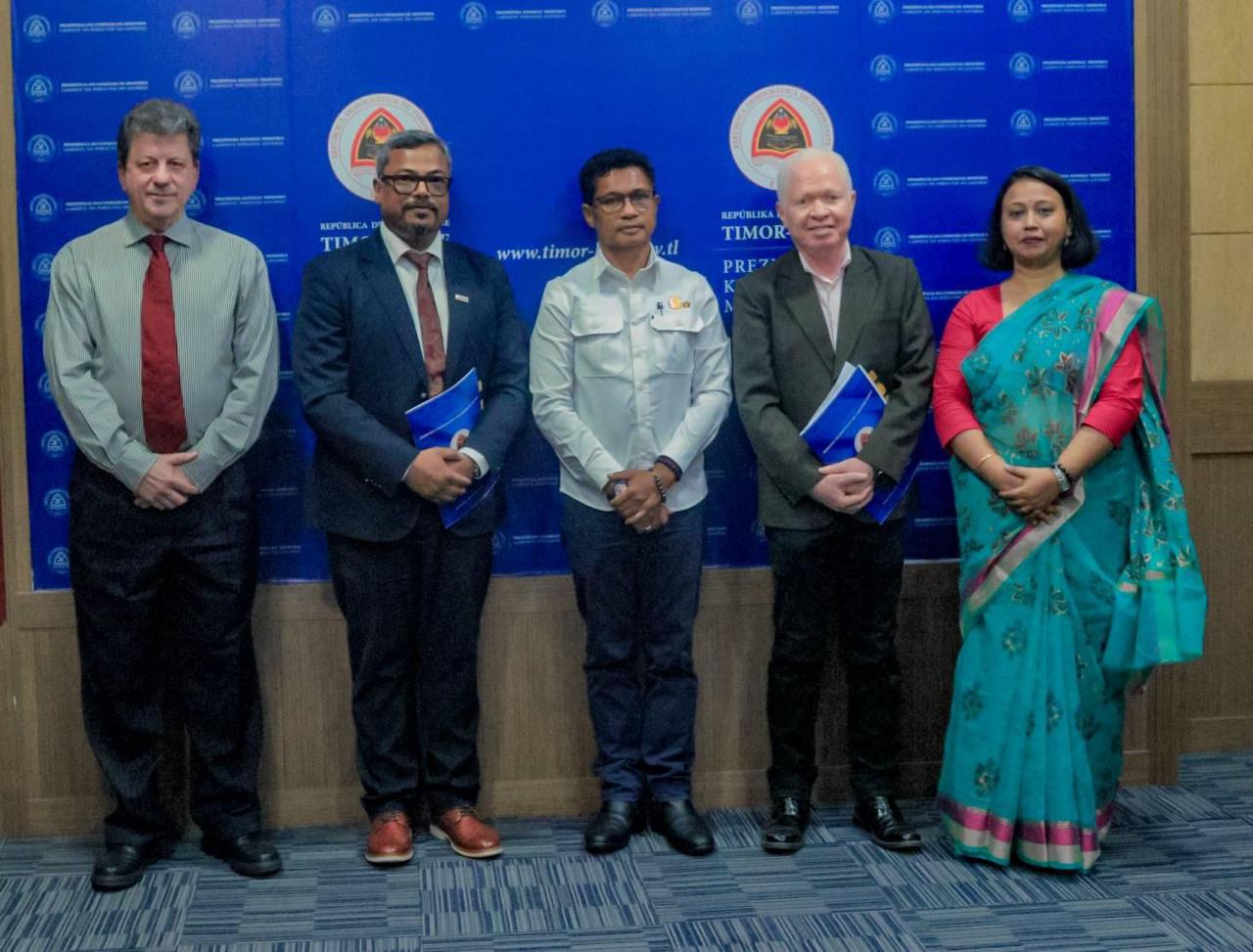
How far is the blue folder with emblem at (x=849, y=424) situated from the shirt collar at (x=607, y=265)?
517 mm

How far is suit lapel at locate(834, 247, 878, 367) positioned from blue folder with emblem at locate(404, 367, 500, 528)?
0.85 meters

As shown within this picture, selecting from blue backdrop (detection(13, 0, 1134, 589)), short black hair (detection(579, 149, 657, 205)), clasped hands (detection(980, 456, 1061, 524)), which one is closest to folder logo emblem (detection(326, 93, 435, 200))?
blue backdrop (detection(13, 0, 1134, 589))

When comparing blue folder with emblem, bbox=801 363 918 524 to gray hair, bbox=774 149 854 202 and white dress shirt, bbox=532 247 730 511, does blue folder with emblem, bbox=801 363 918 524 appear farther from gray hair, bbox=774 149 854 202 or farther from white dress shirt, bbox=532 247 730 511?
gray hair, bbox=774 149 854 202

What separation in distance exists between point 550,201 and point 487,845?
1558 mm

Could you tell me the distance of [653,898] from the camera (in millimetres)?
2859

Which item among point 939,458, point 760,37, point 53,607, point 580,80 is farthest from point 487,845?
point 760,37

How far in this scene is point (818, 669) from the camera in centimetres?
323

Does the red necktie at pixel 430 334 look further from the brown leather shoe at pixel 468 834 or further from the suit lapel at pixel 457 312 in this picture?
the brown leather shoe at pixel 468 834

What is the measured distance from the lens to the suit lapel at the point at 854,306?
3133 millimetres

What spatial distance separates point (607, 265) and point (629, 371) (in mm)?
260

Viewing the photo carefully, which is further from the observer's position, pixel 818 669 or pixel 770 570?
pixel 770 570

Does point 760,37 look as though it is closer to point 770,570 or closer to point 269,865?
point 770,570

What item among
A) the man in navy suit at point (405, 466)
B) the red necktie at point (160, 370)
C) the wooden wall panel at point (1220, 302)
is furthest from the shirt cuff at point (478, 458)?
the wooden wall panel at point (1220, 302)

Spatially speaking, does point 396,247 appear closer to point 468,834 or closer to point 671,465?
point 671,465
